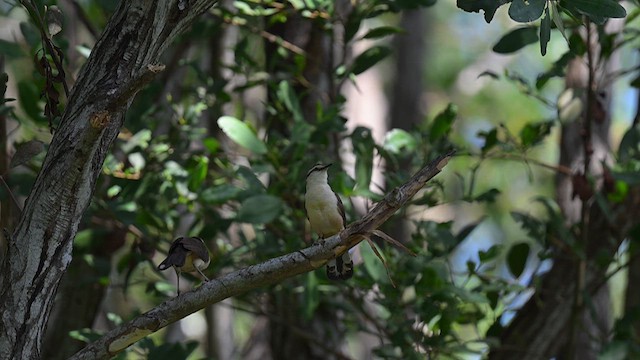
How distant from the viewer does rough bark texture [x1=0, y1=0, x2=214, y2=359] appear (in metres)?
1.96

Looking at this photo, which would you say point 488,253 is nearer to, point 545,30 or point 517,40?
point 517,40

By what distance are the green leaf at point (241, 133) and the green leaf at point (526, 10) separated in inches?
54.3

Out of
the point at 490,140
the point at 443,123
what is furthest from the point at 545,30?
the point at 490,140

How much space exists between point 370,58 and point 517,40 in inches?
26.0

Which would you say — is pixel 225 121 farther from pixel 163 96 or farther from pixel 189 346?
pixel 163 96

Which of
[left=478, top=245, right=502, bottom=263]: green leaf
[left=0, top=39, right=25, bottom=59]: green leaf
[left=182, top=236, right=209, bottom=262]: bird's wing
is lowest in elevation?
[left=182, top=236, right=209, bottom=262]: bird's wing

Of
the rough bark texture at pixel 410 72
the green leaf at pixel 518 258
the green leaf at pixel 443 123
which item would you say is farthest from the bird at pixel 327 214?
the rough bark texture at pixel 410 72

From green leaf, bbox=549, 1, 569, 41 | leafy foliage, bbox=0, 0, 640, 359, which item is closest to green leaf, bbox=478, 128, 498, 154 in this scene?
leafy foliage, bbox=0, 0, 640, 359

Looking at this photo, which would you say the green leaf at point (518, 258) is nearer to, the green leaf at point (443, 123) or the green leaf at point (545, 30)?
the green leaf at point (443, 123)

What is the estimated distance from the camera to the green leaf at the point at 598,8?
2.18 metres

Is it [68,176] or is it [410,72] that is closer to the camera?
[68,176]

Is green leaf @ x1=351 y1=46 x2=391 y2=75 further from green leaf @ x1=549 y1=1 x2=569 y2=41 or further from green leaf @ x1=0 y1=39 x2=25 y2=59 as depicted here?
green leaf @ x1=549 y1=1 x2=569 y2=41

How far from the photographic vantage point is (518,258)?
3.81 m

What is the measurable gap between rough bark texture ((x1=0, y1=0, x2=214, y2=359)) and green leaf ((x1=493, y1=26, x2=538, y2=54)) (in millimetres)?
1482
